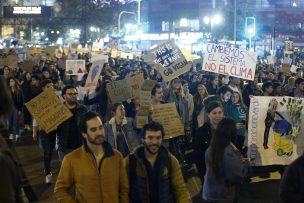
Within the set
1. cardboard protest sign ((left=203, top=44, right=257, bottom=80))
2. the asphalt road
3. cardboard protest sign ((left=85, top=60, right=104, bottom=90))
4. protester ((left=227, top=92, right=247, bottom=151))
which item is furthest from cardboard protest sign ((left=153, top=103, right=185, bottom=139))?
cardboard protest sign ((left=203, top=44, right=257, bottom=80))

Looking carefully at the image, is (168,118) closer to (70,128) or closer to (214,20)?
(70,128)

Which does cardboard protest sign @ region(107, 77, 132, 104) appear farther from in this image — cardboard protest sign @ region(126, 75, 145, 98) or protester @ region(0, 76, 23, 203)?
protester @ region(0, 76, 23, 203)

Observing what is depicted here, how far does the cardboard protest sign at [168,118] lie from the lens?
8.48 metres

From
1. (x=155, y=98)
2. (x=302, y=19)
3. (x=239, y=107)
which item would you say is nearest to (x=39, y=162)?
(x=155, y=98)

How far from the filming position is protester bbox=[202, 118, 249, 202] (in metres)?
5.04

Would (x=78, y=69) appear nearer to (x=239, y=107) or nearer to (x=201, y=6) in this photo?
(x=239, y=107)

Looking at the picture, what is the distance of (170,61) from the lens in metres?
12.6

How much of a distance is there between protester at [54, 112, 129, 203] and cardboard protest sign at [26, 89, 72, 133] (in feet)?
11.4

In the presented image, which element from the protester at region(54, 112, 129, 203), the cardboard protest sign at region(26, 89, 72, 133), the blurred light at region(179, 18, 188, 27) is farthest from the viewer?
the blurred light at region(179, 18, 188, 27)

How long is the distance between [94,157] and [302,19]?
7554 cm

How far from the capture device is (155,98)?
897 centimetres

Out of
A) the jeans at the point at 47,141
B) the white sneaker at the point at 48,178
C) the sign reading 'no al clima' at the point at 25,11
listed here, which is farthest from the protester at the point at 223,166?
the sign reading 'no al clima' at the point at 25,11

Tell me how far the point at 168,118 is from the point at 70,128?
163 centimetres

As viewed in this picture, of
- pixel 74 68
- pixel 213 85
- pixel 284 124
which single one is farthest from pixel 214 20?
pixel 284 124
